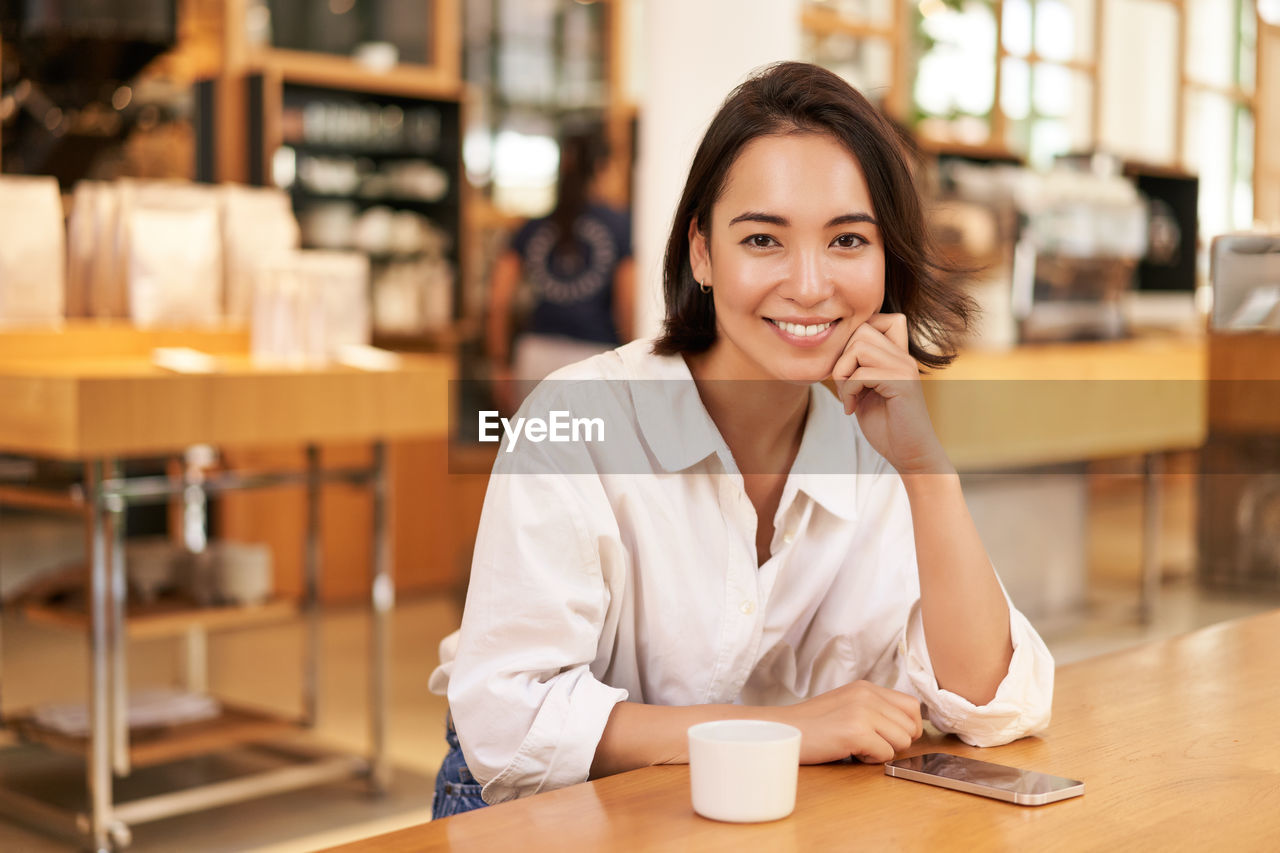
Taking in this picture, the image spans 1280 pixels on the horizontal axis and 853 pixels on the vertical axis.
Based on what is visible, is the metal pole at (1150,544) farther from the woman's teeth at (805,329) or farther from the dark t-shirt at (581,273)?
the woman's teeth at (805,329)

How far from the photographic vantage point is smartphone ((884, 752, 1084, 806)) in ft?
3.58

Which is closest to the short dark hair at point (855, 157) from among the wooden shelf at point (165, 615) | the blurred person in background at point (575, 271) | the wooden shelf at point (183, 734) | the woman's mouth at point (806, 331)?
the woman's mouth at point (806, 331)

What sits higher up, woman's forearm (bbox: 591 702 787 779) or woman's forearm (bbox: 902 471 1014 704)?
woman's forearm (bbox: 902 471 1014 704)

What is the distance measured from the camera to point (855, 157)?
137cm

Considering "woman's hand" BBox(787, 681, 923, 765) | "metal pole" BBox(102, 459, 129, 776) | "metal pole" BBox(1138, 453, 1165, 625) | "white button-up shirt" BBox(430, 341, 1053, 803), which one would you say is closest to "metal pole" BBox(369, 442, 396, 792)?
"metal pole" BBox(102, 459, 129, 776)

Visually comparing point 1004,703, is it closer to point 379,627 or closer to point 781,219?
point 781,219

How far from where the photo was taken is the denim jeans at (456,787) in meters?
1.42

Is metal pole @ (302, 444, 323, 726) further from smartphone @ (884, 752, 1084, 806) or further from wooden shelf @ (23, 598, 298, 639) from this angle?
smartphone @ (884, 752, 1084, 806)

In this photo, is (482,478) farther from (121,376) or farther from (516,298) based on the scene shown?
(121,376)

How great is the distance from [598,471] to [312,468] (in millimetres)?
2194

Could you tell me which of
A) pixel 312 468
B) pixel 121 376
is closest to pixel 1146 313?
pixel 312 468

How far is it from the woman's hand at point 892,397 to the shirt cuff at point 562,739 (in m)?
0.34

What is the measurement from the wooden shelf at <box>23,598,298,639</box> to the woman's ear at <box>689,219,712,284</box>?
1873mm

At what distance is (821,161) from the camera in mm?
1357
